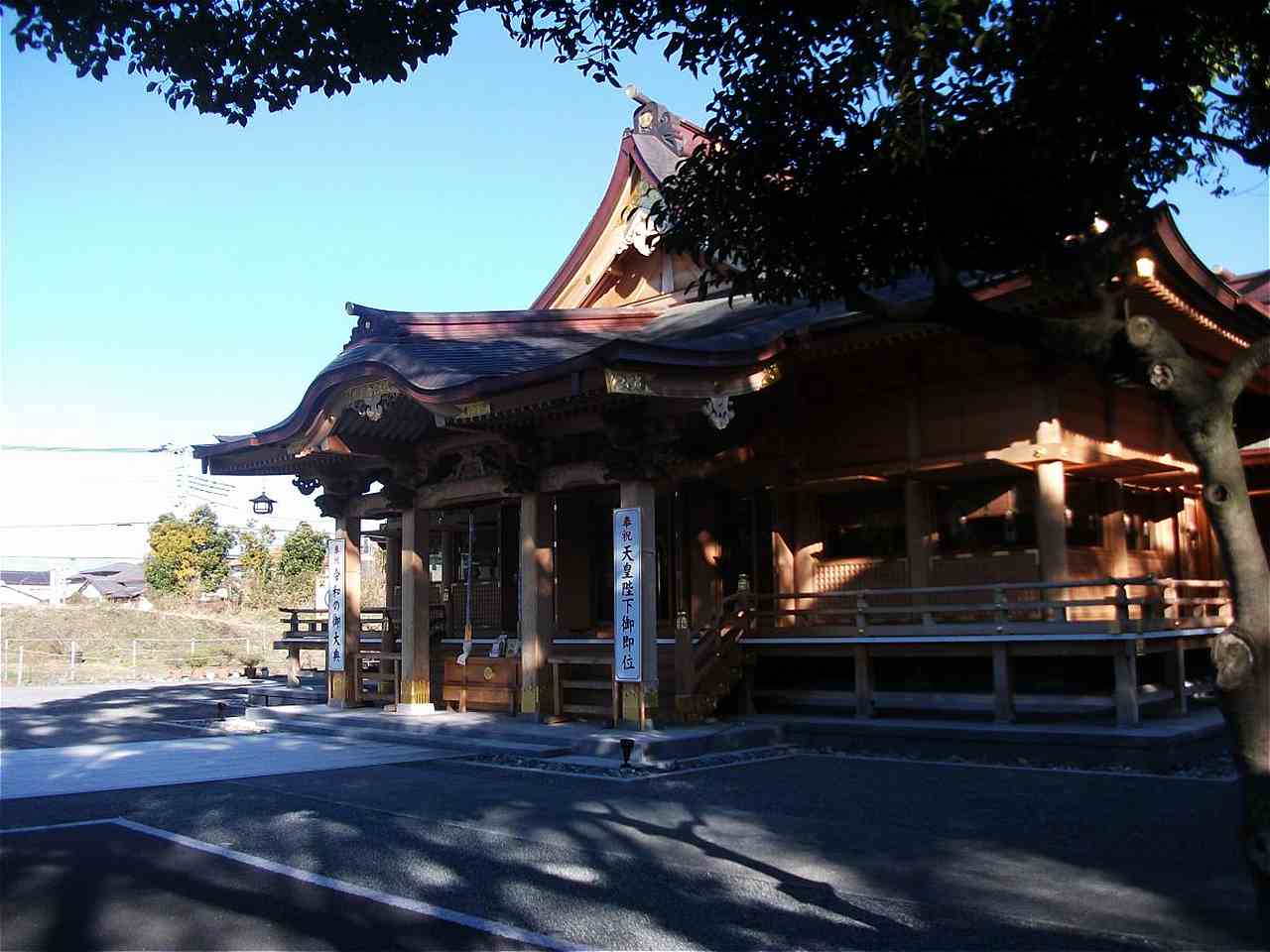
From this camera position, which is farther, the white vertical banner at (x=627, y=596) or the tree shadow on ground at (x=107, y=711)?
the tree shadow on ground at (x=107, y=711)

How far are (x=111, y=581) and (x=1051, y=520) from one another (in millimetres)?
77408

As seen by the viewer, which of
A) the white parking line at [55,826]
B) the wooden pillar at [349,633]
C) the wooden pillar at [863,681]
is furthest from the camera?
the wooden pillar at [349,633]

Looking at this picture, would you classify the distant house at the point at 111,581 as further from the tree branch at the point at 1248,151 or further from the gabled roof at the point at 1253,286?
the tree branch at the point at 1248,151

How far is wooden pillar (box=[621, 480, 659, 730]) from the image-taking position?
1318 centimetres

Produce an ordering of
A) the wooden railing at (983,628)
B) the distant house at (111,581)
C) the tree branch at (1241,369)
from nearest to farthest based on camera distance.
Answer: the tree branch at (1241,369) → the wooden railing at (983,628) → the distant house at (111,581)

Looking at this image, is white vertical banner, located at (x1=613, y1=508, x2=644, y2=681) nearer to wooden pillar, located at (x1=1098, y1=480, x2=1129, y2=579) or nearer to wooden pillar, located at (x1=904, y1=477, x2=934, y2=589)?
wooden pillar, located at (x1=904, y1=477, x2=934, y2=589)

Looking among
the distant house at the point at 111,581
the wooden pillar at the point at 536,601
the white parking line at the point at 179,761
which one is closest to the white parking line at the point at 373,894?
the white parking line at the point at 179,761

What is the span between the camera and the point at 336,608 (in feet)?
58.5

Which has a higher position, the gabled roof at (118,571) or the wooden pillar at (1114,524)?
the gabled roof at (118,571)

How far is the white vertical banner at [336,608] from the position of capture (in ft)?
58.2

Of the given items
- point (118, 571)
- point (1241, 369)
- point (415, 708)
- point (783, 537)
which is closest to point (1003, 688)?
point (783, 537)

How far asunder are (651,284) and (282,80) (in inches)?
457

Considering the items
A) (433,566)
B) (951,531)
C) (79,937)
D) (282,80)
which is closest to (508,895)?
(79,937)

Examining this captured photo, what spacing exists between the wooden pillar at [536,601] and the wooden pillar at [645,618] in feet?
5.18
